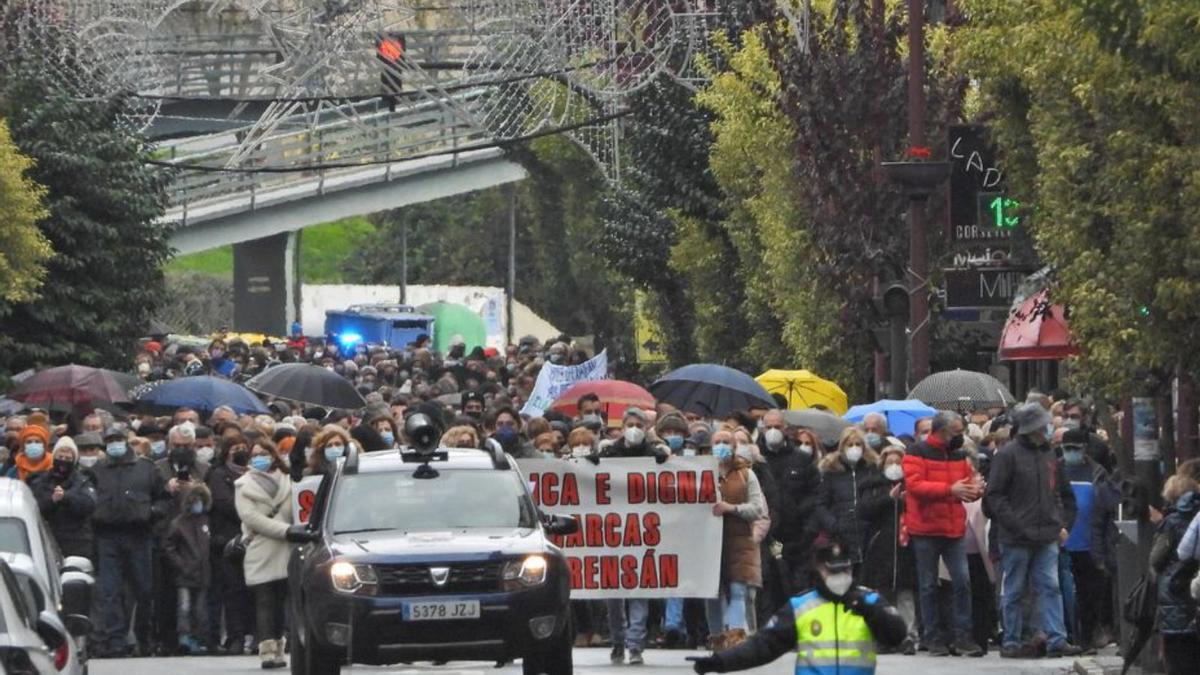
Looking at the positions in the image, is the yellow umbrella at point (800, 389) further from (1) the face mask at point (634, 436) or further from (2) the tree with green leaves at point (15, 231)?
(1) the face mask at point (634, 436)

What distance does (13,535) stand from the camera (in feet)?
50.2

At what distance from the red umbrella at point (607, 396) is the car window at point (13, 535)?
46.8 feet

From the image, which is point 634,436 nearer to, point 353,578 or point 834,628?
point 353,578

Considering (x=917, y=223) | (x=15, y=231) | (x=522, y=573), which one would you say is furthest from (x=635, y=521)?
(x=15, y=231)

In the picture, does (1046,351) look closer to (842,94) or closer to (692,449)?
(842,94)

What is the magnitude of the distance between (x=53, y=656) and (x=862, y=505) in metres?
9.13

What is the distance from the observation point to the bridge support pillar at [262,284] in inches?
2936

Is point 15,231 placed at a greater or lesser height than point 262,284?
greater

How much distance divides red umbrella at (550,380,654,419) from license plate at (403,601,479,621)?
1206 cm

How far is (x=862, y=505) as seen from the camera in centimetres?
2178

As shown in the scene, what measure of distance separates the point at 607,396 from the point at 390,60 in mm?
12934

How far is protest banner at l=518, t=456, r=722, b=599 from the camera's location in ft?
68.6

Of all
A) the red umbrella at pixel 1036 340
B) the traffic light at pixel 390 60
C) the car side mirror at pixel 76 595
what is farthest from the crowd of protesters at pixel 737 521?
the traffic light at pixel 390 60

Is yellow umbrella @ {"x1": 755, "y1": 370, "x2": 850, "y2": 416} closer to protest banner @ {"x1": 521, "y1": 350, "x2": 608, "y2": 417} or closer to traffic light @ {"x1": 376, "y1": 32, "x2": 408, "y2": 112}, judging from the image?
protest banner @ {"x1": 521, "y1": 350, "x2": 608, "y2": 417}
